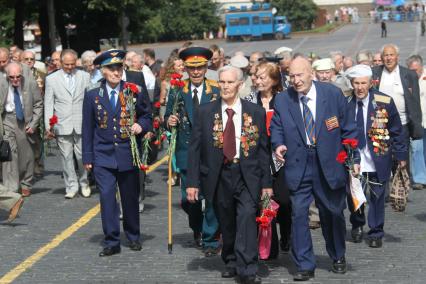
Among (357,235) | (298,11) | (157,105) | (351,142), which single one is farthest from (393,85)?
(298,11)

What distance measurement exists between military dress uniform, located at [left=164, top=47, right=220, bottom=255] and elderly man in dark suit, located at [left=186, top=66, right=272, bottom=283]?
1.03 meters

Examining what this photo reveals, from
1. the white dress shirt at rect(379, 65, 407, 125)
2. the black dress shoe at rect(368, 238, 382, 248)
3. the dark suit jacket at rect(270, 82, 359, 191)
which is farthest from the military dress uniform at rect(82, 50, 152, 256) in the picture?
the white dress shirt at rect(379, 65, 407, 125)

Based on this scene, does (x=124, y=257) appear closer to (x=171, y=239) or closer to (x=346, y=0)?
(x=171, y=239)

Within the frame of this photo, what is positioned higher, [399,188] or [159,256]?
[399,188]

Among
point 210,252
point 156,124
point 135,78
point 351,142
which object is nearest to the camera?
point 351,142

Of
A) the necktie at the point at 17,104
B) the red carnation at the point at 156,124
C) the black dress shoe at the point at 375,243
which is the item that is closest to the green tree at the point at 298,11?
the necktie at the point at 17,104

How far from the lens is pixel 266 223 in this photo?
8.70 metres

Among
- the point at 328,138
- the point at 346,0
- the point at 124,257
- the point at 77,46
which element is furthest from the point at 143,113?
the point at 346,0

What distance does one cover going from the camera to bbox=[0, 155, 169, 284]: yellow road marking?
9.23 meters

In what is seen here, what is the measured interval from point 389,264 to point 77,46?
42.4 m

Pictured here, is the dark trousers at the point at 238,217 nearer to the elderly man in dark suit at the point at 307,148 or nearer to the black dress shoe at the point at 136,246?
the elderly man in dark suit at the point at 307,148

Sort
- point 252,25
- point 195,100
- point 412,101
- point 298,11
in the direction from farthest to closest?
point 298,11 → point 252,25 → point 412,101 → point 195,100

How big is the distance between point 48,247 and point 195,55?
2.50 meters

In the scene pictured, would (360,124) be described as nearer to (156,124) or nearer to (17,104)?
(156,124)
